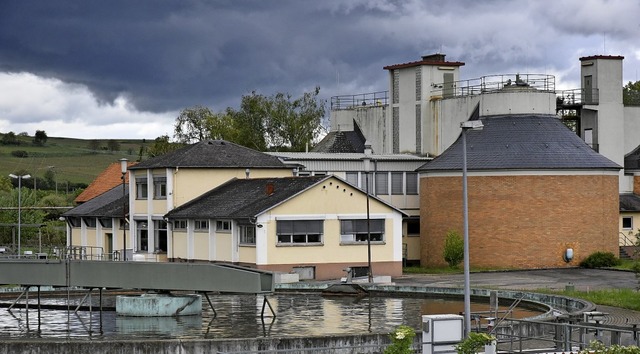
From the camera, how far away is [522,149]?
69.6 metres

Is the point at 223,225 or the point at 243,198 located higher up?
the point at 243,198

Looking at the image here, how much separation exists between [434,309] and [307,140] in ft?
220

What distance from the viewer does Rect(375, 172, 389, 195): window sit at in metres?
73.5

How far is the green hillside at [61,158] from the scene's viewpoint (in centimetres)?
16200

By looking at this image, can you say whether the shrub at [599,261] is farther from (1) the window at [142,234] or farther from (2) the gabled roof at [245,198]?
(1) the window at [142,234]

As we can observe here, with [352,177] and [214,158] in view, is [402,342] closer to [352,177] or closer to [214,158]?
[214,158]

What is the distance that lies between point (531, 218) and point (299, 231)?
15.0m

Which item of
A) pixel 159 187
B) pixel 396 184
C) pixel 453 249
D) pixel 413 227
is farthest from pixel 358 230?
pixel 396 184

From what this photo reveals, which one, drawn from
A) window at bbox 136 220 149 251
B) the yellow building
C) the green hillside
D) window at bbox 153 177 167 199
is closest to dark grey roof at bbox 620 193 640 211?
the yellow building

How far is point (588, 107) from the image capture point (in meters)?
79.7

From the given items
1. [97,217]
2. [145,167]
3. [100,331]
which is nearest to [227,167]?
[145,167]

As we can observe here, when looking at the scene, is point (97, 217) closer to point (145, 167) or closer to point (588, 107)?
point (145, 167)

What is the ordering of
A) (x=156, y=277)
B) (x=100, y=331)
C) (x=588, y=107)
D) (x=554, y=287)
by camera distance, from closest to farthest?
(x=100, y=331) → (x=156, y=277) → (x=554, y=287) → (x=588, y=107)

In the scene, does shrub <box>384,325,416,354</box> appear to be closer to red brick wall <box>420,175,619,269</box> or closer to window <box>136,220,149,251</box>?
red brick wall <box>420,175,619,269</box>
